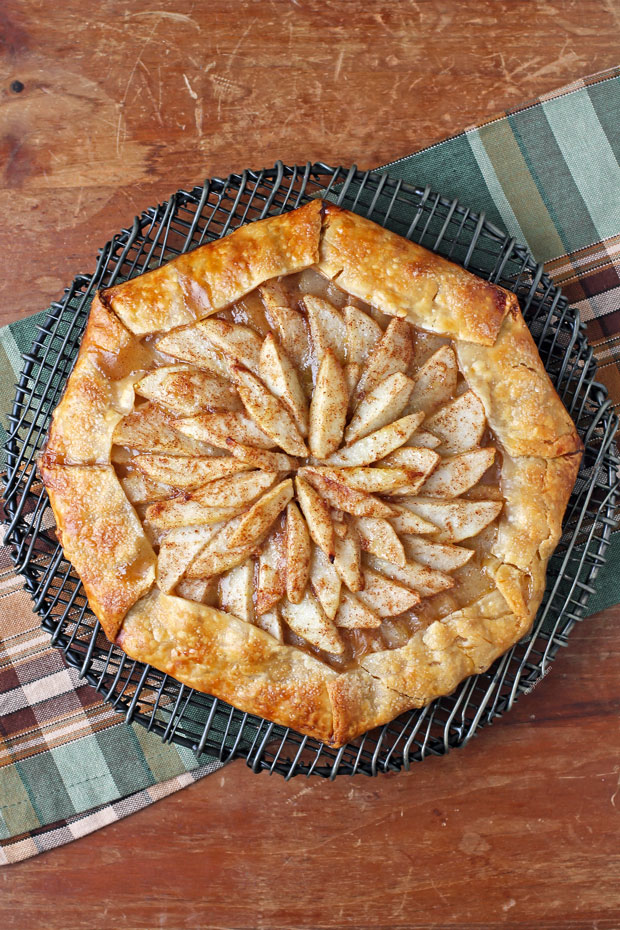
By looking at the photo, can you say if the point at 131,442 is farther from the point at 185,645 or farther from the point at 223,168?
the point at 223,168

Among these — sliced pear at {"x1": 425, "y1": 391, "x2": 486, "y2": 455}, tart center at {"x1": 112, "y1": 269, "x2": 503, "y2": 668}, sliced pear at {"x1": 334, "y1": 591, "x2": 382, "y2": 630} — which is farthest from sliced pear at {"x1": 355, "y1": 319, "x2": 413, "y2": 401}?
sliced pear at {"x1": 334, "y1": 591, "x2": 382, "y2": 630}

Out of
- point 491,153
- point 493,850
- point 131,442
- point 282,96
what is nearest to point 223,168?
point 282,96

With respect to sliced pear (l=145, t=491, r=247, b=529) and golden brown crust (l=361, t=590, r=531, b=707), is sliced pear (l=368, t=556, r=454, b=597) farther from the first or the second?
sliced pear (l=145, t=491, r=247, b=529)

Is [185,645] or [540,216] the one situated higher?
[540,216]

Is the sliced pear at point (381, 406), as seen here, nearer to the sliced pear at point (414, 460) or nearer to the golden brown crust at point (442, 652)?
the sliced pear at point (414, 460)

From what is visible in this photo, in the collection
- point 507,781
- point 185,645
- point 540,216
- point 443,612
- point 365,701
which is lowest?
point 507,781

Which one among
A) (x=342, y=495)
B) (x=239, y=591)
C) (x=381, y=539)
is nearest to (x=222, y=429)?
(x=342, y=495)

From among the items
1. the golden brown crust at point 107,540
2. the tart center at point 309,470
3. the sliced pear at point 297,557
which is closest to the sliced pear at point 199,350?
the tart center at point 309,470
